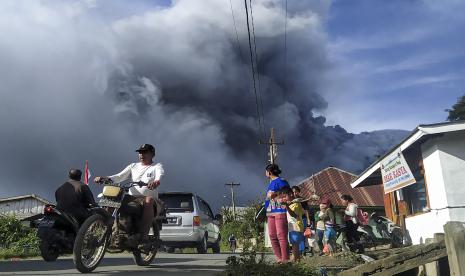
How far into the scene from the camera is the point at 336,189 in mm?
39750

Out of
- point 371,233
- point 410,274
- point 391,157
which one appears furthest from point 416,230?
point 410,274

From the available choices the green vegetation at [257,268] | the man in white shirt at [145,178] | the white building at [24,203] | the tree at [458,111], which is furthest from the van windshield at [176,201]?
the tree at [458,111]

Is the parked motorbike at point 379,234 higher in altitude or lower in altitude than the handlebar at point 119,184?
lower

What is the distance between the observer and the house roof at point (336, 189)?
121ft

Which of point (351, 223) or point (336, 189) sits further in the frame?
point (336, 189)

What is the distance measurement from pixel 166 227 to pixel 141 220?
7033 millimetres

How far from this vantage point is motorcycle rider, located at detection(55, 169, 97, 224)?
7.02 m

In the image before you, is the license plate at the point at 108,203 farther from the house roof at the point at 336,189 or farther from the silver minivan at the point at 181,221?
the house roof at the point at 336,189

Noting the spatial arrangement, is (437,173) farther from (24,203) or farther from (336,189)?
(24,203)

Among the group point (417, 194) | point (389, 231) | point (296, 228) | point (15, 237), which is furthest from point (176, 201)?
point (15, 237)

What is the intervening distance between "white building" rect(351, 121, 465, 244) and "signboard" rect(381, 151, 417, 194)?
0.87ft

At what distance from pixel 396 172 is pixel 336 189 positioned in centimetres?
2647

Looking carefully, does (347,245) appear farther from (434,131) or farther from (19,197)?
(19,197)

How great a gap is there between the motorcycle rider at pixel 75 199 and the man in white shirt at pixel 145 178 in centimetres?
90
